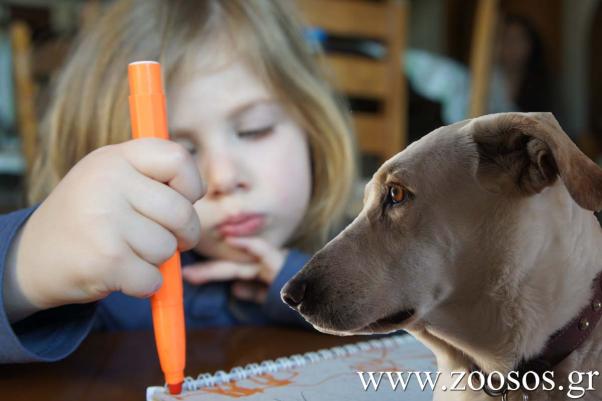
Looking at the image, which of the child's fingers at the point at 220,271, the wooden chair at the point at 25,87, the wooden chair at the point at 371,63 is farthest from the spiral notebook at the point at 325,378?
the wooden chair at the point at 25,87

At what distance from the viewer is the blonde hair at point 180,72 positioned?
0.69 meters

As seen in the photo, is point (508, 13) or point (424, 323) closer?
point (424, 323)

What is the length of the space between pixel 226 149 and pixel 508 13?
2.10 metres

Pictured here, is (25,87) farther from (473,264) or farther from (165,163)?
(473,264)

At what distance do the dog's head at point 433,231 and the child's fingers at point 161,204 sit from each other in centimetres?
10

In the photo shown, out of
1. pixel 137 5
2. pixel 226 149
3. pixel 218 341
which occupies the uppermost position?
pixel 137 5

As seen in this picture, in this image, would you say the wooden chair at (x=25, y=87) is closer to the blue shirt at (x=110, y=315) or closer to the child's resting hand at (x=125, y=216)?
the blue shirt at (x=110, y=315)

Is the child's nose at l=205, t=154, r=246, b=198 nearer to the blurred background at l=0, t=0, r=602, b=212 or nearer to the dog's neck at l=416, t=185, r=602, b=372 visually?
the blurred background at l=0, t=0, r=602, b=212

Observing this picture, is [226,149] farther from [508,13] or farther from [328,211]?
[508,13]

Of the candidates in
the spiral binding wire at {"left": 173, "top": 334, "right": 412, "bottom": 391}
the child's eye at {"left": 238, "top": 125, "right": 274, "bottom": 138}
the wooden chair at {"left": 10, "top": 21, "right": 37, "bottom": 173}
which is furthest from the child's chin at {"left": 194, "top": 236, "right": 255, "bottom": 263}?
the wooden chair at {"left": 10, "top": 21, "right": 37, "bottom": 173}

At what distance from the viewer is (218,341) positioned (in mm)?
525

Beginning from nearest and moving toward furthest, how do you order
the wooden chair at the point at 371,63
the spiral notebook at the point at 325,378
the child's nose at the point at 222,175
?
the spiral notebook at the point at 325,378 < the child's nose at the point at 222,175 < the wooden chair at the point at 371,63

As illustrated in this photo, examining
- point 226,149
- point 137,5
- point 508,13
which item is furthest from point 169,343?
point 508,13

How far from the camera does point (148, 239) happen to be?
36cm
